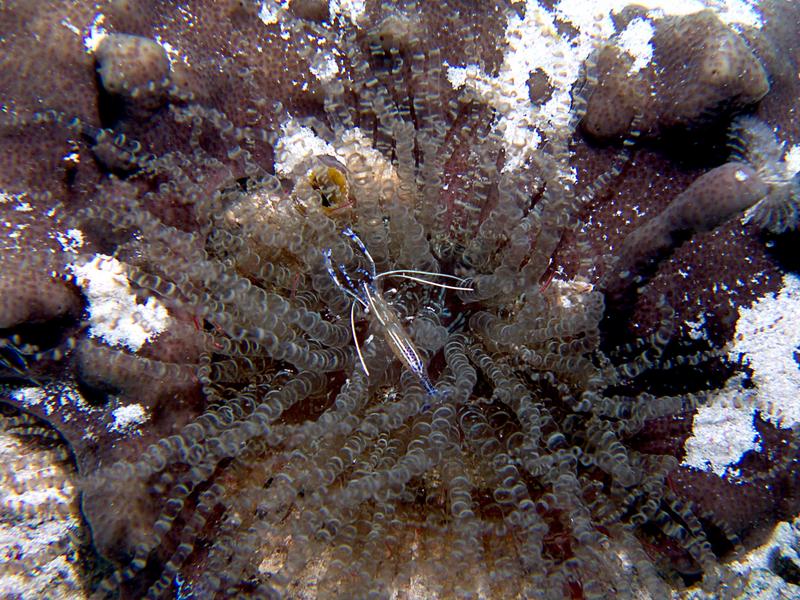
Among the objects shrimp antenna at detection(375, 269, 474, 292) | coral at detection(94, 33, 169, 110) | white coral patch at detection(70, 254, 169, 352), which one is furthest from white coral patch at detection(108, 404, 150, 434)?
coral at detection(94, 33, 169, 110)

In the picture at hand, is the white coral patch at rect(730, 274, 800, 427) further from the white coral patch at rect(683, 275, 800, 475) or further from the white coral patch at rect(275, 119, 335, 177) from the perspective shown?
the white coral patch at rect(275, 119, 335, 177)

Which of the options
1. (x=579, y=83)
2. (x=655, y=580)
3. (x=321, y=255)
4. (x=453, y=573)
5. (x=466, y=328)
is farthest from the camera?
(x=466, y=328)

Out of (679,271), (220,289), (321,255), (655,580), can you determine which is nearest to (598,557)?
(655,580)

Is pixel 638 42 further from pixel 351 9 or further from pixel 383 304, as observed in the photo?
pixel 383 304

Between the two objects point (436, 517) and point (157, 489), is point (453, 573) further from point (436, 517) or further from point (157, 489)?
point (157, 489)

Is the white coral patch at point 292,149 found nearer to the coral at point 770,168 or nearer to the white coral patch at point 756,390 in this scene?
the coral at point 770,168

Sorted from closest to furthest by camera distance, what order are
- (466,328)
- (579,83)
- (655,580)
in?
1. (655,580)
2. (579,83)
3. (466,328)

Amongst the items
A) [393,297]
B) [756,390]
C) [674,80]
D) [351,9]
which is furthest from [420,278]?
[756,390]

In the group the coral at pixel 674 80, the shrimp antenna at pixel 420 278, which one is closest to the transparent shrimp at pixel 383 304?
the shrimp antenna at pixel 420 278
